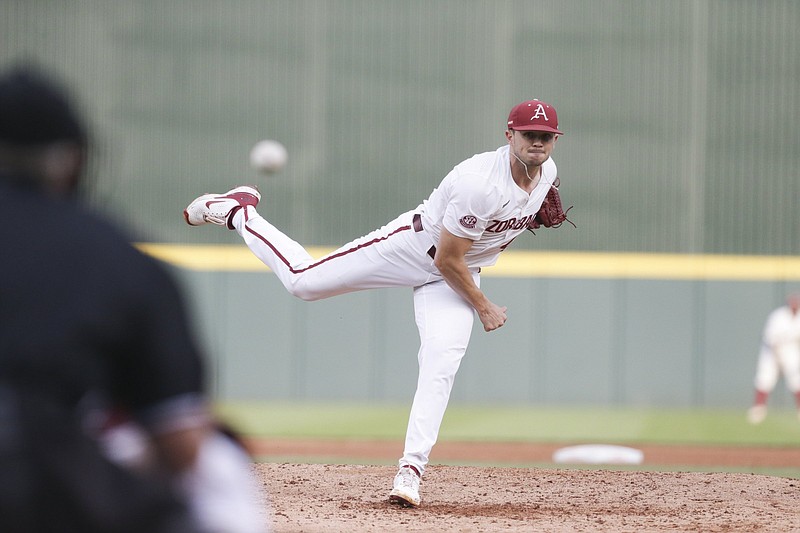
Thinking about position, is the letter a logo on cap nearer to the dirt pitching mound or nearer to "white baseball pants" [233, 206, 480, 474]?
"white baseball pants" [233, 206, 480, 474]

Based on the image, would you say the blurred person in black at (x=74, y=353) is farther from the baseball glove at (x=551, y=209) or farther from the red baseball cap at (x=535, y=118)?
the baseball glove at (x=551, y=209)

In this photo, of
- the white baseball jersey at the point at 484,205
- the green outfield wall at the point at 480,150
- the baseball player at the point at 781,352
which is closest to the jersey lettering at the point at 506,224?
the white baseball jersey at the point at 484,205

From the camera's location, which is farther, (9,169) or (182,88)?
(182,88)

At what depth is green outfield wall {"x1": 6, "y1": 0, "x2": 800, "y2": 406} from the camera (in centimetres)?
1424

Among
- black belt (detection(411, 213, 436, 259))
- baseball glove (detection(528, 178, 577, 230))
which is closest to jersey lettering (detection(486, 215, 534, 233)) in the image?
baseball glove (detection(528, 178, 577, 230))

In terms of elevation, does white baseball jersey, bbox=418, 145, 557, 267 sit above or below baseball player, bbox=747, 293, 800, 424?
above

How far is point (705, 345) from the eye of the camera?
14367mm

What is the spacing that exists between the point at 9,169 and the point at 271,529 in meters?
2.82

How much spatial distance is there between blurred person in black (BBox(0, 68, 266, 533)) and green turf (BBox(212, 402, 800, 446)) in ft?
26.5

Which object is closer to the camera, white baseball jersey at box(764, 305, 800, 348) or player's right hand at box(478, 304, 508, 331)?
player's right hand at box(478, 304, 508, 331)

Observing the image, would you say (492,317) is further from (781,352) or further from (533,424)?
(781,352)

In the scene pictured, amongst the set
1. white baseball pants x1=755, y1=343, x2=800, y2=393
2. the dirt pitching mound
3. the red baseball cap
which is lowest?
white baseball pants x1=755, y1=343, x2=800, y2=393

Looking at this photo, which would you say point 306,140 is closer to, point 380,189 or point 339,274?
point 380,189

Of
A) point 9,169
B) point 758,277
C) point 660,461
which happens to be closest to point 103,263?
point 9,169
